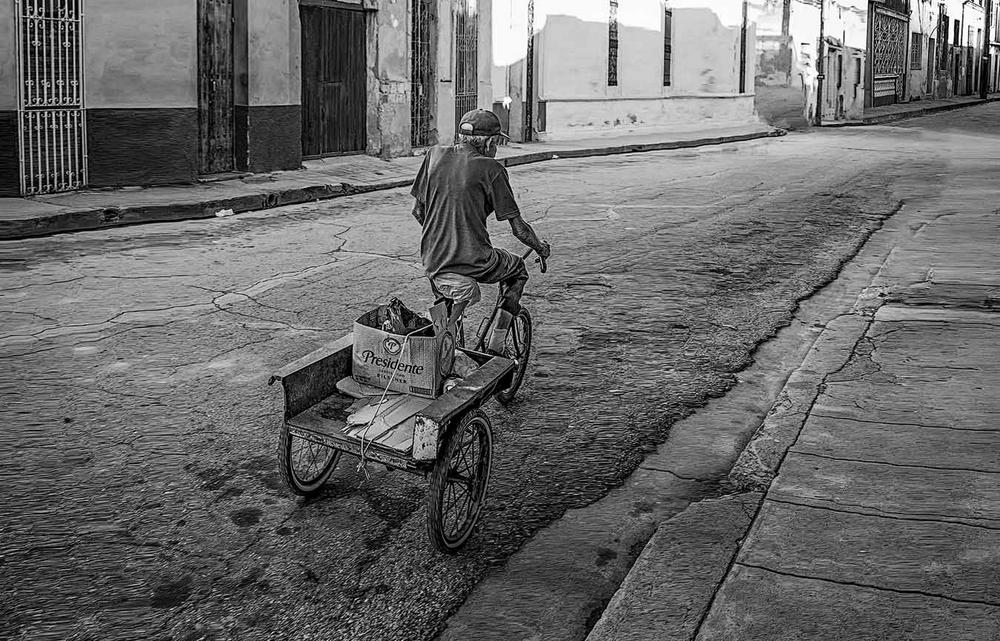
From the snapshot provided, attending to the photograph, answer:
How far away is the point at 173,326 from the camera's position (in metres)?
7.44

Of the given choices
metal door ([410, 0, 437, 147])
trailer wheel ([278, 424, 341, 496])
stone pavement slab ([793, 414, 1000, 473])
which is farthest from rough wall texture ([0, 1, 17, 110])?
stone pavement slab ([793, 414, 1000, 473])

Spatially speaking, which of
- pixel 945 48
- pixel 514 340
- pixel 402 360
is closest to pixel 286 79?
pixel 514 340

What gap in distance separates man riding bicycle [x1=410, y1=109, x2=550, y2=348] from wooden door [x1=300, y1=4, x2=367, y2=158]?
12.2m

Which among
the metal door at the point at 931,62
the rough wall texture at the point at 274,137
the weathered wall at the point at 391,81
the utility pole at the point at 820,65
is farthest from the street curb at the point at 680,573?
the metal door at the point at 931,62

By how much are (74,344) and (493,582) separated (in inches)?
156

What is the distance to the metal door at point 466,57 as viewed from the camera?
20631 millimetres

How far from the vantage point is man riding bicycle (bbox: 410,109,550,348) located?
527cm

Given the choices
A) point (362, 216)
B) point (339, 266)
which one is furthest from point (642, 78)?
point (339, 266)

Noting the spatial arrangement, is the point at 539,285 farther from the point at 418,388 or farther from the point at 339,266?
the point at 418,388

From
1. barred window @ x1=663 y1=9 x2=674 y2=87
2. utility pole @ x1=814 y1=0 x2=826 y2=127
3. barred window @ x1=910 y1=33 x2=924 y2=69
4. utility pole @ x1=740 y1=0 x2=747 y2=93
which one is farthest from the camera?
barred window @ x1=910 y1=33 x2=924 y2=69

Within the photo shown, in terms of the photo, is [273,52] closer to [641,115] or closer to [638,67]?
[638,67]

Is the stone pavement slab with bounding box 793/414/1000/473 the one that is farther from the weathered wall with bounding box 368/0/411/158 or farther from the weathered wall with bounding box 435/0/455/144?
the weathered wall with bounding box 435/0/455/144

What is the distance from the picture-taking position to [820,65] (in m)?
33.9

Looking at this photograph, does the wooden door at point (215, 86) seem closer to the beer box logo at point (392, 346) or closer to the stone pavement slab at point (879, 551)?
the beer box logo at point (392, 346)
